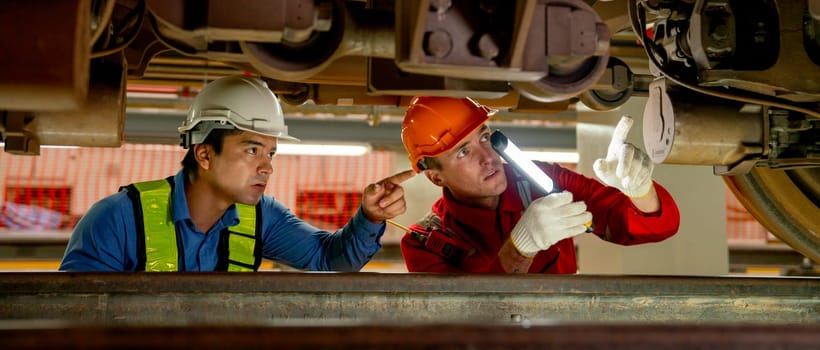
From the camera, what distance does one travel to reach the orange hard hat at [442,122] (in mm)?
3197

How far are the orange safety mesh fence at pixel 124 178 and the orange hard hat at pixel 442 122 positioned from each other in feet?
21.5

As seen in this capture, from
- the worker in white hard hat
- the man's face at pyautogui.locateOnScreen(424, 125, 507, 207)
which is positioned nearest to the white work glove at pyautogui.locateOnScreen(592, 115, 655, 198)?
the man's face at pyautogui.locateOnScreen(424, 125, 507, 207)

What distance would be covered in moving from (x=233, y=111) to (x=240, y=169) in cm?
28

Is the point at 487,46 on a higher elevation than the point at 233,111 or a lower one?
lower

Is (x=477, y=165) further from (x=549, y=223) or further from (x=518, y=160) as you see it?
(x=549, y=223)

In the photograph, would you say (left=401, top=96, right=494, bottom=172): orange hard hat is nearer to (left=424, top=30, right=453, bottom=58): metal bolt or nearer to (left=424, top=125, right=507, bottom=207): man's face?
(left=424, top=125, right=507, bottom=207): man's face

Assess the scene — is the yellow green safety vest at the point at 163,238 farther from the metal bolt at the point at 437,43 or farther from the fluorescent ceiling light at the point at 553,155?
the fluorescent ceiling light at the point at 553,155

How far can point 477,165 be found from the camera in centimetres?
328

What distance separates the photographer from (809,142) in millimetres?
2111

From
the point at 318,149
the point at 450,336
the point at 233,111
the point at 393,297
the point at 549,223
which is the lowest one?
the point at 393,297

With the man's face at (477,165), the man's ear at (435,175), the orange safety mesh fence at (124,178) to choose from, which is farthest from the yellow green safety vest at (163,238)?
→ the orange safety mesh fence at (124,178)

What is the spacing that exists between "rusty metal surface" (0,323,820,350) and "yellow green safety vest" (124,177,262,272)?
7.38ft

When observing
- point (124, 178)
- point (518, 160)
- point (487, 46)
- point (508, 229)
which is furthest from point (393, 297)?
point (124, 178)

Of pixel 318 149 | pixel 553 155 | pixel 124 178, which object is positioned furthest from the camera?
pixel 124 178
